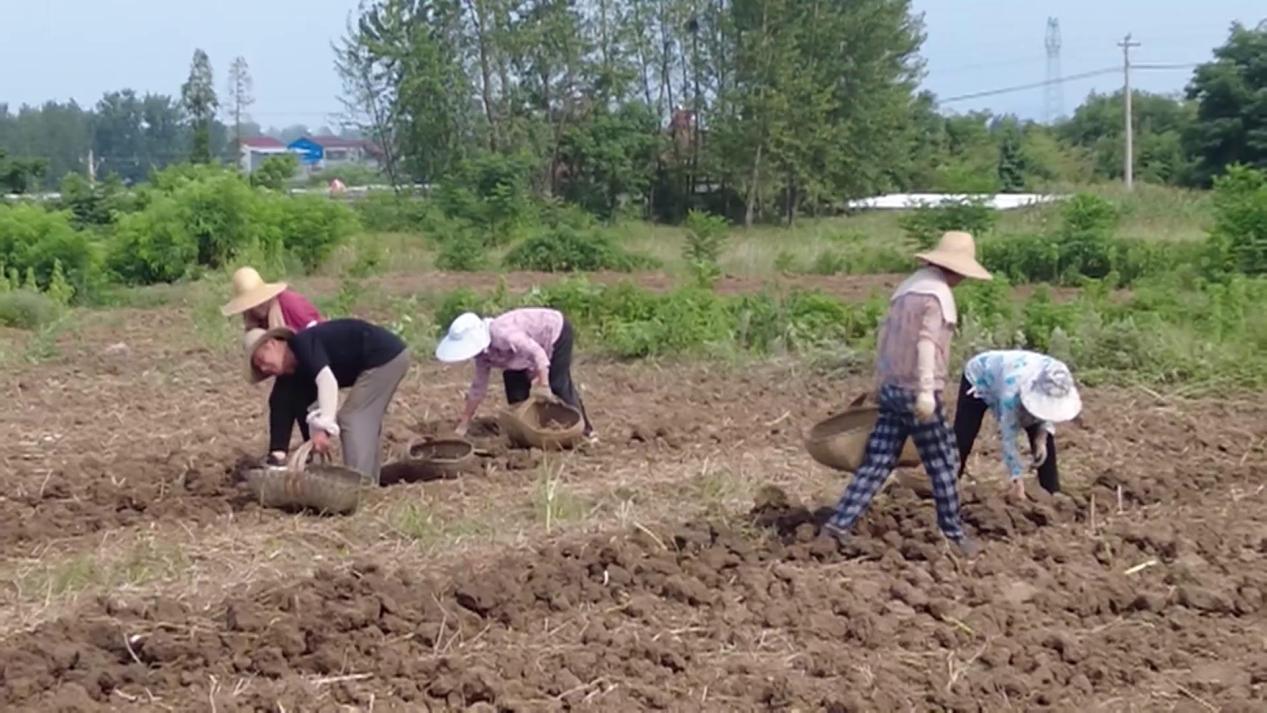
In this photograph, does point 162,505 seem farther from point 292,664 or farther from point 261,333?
point 292,664

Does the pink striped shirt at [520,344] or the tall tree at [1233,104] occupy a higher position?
the tall tree at [1233,104]

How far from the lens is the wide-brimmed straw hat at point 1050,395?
22.1ft

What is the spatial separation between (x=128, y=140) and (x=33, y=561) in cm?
6964

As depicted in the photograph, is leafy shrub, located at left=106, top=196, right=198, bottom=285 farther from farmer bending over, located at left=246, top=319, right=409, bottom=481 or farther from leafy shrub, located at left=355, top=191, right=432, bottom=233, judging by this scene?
farmer bending over, located at left=246, top=319, right=409, bottom=481

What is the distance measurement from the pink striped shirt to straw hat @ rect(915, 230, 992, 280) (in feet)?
8.89

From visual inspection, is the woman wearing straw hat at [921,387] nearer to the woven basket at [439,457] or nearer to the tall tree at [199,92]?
the woven basket at [439,457]

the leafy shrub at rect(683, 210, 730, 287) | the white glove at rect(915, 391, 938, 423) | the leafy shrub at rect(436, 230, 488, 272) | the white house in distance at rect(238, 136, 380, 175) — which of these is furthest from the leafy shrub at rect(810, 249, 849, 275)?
the white glove at rect(915, 391, 938, 423)

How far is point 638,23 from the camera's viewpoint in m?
37.9

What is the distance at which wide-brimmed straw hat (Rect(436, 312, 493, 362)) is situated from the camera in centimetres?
793

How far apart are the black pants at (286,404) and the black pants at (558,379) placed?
59.2 inches

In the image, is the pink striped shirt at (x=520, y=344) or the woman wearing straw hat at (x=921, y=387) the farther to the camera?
the pink striped shirt at (x=520, y=344)

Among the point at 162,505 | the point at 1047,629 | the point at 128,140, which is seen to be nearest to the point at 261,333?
the point at 162,505

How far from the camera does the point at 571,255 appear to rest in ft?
69.9

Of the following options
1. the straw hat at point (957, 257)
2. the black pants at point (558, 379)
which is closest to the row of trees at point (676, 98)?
the black pants at point (558, 379)
